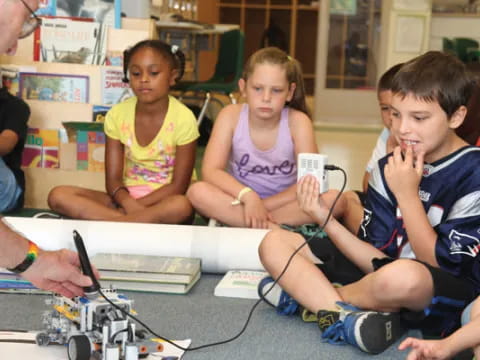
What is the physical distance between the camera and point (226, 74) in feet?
15.1

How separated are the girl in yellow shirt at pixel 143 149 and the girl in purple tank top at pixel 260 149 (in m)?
0.14

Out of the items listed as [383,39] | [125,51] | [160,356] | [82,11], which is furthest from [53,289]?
[383,39]

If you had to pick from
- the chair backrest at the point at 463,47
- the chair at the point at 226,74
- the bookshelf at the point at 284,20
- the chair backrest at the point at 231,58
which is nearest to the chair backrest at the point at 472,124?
the chair at the point at 226,74

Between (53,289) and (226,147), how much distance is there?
1.18 m

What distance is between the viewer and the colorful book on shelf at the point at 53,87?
2711mm

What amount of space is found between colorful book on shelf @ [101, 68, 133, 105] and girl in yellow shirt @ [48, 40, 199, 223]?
0.20 meters

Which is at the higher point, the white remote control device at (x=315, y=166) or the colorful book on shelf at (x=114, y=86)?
the colorful book on shelf at (x=114, y=86)

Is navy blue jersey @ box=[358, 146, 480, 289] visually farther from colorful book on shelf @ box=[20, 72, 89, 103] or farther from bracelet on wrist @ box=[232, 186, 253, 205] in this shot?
colorful book on shelf @ box=[20, 72, 89, 103]

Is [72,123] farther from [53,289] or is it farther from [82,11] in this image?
[53,289]

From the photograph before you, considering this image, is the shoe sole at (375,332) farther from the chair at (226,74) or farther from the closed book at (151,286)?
the chair at (226,74)

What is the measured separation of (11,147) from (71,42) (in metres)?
0.48

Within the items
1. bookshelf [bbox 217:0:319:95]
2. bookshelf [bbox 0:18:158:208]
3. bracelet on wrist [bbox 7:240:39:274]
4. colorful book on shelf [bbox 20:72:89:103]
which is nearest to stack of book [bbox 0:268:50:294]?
bracelet on wrist [bbox 7:240:39:274]

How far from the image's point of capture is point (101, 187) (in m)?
2.72

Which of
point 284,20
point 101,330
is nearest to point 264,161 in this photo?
point 101,330
